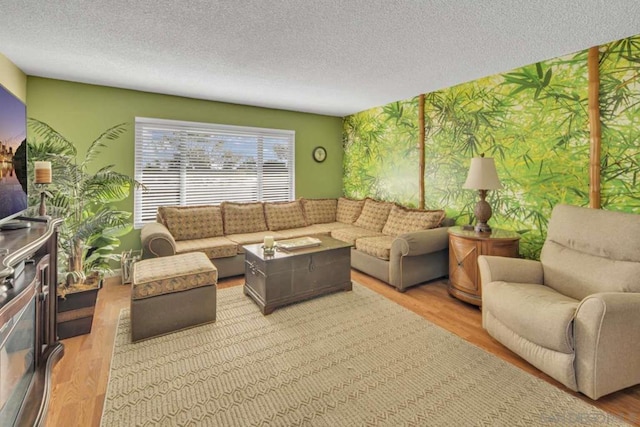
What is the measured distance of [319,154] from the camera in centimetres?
556

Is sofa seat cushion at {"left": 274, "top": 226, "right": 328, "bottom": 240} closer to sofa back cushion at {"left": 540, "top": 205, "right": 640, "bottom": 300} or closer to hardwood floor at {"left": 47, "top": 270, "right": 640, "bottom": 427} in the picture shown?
hardwood floor at {"left": 47, "top": 270, "right": 640, "bottom": 427}

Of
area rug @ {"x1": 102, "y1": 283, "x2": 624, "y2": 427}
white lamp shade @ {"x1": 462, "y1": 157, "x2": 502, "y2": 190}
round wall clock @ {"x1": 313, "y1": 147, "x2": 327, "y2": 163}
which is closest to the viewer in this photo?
area rug @ {"x1": 102, "y1": 283, "x2": 624, "y2": 427}

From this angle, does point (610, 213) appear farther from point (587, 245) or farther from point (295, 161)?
point (295, 161)

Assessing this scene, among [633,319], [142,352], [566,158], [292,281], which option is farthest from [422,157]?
[142,352]

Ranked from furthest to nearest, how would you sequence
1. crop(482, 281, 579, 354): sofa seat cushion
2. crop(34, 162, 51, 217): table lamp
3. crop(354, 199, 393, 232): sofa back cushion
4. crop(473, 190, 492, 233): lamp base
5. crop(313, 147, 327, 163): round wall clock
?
crop(313, 147, 327, 163): round wall clock < crop(354, 199, 393, 232): sofa back cushion < crop(473, 190, 492, 233): lamp base < crop(34, 162, 51, 217): table lamp < crop(482, 281, 579, 354): sofa seat cushion

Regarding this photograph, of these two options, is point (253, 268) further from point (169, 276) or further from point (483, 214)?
point (483, 214)

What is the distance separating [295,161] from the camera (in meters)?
5.31

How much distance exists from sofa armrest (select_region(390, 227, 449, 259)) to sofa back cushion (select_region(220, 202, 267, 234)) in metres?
2.06

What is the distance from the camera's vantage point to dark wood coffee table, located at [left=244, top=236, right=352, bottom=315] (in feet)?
9.31

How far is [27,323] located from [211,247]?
1999 millimetres

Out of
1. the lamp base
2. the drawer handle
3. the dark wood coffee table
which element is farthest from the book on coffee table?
the lamp base

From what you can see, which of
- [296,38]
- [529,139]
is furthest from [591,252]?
[296,38]

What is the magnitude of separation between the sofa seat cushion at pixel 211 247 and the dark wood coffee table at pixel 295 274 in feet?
2.13

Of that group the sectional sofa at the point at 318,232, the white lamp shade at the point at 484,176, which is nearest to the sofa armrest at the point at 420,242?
the sectional sofa at the point at 318,232
